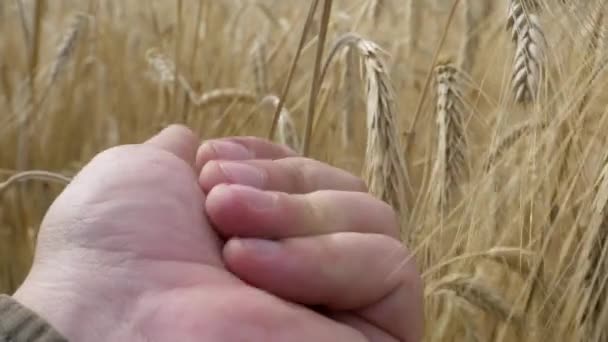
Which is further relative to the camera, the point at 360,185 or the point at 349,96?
the point at 349,96

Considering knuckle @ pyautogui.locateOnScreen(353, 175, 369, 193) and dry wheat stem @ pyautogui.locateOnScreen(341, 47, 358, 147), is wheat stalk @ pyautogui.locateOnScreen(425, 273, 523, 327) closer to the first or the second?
knuckle @ pyautogui.locateOnScreen(353, 175, 369, 193)

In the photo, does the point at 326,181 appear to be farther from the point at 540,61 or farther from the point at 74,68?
the point at 74,68

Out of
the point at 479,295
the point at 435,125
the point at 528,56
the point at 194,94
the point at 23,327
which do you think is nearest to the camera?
the point at 23,327

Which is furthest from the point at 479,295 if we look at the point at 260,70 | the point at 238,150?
the point at 260,70

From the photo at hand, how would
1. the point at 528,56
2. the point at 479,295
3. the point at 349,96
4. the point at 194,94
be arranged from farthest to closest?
the point at 194,94, the point at 349,96, the point at 479,295, the point at 528,56

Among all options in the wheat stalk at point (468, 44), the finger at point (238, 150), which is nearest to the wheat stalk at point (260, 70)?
the wheat stalk at point (468, 44)

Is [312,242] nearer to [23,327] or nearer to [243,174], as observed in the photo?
[243,174]
